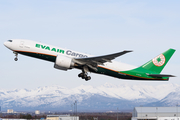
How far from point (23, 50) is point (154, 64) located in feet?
69.3

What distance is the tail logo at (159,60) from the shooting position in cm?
4699

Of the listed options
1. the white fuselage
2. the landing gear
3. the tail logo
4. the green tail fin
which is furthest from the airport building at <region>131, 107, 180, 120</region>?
the white fuselage

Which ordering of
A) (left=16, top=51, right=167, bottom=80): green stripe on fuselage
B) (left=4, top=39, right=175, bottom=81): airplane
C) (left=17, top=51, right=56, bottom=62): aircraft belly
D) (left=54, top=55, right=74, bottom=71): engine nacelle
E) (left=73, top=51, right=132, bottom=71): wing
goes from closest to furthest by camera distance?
(left=73, top=51, right=132, bottom=71): wing
(left=54, top=55, right=74, bottom=71): engine nacelle
(left=4, top=39, right=175, bottom=81): airplane
(left=17, top=51, right=56, bottom=62): aircraft belly
(left=16, top=51, right=167, bottom=80): green stripe on fuselage

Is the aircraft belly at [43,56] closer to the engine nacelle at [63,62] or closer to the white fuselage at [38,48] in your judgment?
the white fuselage at [38,48]

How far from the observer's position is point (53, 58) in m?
41.1

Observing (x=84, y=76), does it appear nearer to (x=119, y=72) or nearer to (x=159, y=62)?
(x=119, y=72)

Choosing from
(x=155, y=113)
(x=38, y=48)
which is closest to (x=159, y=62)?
(x=38, y=48)

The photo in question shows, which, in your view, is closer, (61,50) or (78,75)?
(61,50)

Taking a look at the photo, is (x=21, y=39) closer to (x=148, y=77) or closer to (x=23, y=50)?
(x=23, y=50)

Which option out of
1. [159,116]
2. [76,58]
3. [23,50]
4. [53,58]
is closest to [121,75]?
[76,58]

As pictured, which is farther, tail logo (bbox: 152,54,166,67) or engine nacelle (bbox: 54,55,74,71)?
tail logo (bbox: 152,54,166,67)

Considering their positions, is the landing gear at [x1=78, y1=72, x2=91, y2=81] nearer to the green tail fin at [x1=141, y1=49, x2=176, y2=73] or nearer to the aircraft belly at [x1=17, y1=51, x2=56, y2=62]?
the aircraft belly at [x1=17, y1=51, x2=56, y2=62]

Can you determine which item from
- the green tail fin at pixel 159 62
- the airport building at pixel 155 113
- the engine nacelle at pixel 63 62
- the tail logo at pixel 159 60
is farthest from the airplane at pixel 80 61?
the airport building at pixel 155 113

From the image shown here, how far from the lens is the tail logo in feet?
154
